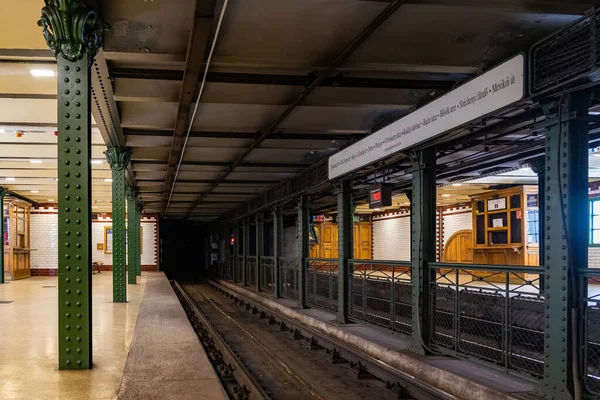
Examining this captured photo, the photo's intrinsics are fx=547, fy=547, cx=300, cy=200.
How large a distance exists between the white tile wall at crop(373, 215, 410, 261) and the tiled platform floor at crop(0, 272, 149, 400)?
18.3 meters

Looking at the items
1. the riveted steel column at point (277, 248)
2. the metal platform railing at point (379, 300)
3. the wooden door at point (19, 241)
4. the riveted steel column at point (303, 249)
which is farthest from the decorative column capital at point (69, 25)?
the wooden door at point (19, 241)

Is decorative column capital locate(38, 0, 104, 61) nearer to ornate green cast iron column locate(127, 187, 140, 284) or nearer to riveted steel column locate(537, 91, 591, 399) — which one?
riveted steel column locate(537, 91, 591, 399)

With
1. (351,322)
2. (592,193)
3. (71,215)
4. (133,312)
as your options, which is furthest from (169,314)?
(592,193)

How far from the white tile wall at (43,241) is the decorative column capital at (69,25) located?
2629 cm

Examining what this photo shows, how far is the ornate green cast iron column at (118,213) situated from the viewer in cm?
1122

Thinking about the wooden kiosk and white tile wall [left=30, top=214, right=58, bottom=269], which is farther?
white tile wall [left=30, top=214, right=58, bottom=269]

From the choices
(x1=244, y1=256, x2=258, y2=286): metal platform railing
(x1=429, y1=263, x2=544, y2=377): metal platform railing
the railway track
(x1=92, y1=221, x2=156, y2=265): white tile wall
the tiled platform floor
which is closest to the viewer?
the tiled platform floor

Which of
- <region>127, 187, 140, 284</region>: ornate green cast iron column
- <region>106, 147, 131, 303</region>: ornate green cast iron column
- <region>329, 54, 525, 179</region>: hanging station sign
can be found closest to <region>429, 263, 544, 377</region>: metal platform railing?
<region>329, 54, 525, 179</region>: hanging station sign

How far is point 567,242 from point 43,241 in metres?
28.7

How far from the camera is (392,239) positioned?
28.0 metres

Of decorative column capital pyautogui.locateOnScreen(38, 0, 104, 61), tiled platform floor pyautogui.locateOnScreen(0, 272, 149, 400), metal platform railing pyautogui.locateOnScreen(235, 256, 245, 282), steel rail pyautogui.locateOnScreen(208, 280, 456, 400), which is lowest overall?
metal platform railing pyautogui.locateOnScreen(235, 256, 245, 282)

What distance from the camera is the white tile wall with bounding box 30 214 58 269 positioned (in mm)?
28531

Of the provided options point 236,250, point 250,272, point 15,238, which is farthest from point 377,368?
point 15,238

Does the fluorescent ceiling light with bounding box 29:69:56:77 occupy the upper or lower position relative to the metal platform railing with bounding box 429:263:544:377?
upper
